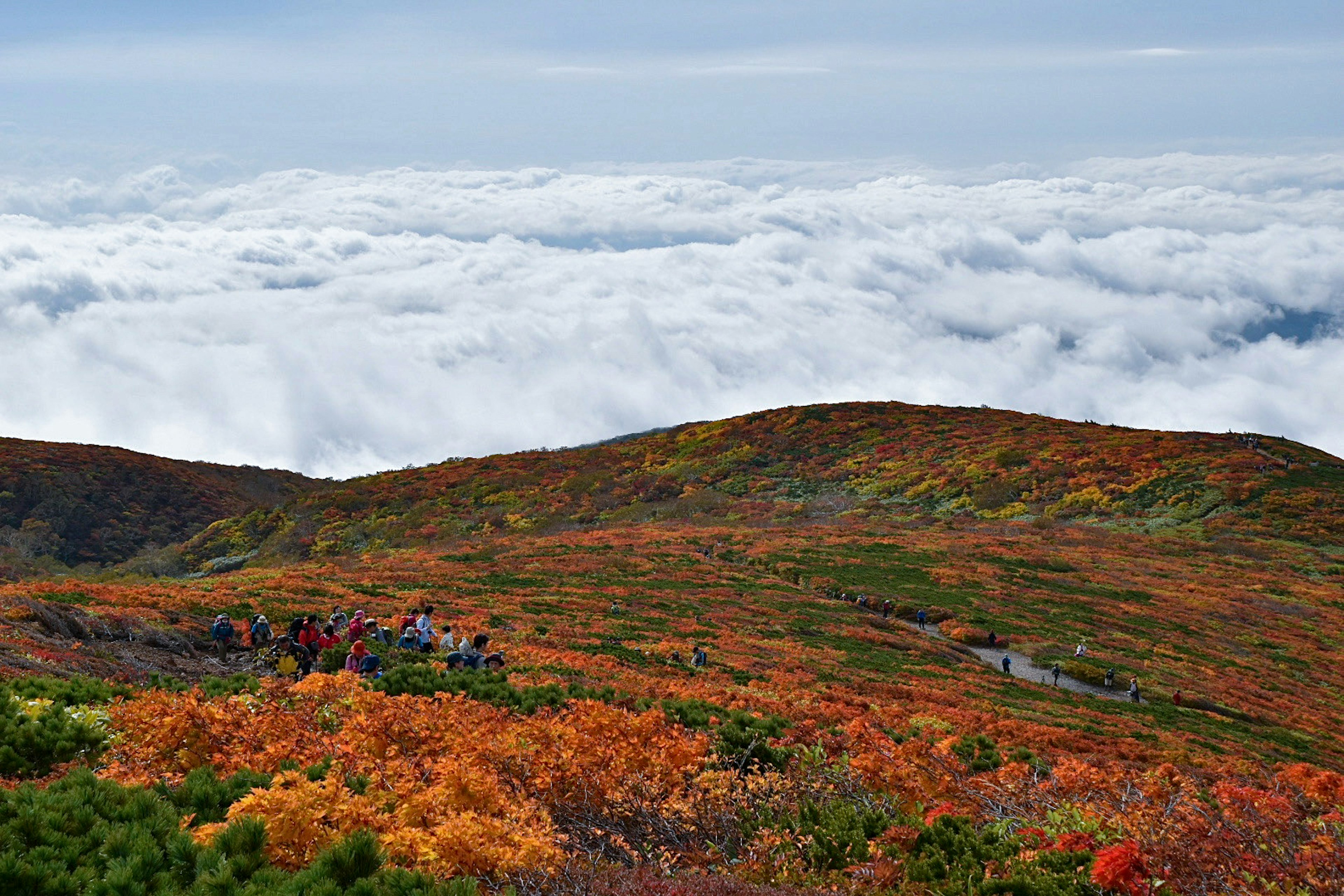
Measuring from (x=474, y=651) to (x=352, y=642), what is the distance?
131 inches

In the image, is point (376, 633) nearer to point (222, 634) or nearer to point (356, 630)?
point (356, 630)

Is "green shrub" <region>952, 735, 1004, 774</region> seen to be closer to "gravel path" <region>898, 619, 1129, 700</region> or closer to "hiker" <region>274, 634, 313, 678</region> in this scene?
"hiker" <region>274, 634, 313, 678</region>

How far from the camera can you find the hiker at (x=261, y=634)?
2412 centimetres

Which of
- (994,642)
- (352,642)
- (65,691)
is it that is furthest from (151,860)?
(994,642)

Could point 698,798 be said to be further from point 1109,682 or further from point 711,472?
point 711,472

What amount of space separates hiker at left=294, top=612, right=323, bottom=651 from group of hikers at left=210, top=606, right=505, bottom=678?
0.06 ft

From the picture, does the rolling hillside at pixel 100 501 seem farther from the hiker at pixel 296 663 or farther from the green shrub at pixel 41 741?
the green shrub at pixel 41 741

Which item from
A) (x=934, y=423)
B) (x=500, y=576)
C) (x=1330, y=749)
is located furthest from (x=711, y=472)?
(x=1330, y=749)

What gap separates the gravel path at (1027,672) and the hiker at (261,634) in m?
26.6

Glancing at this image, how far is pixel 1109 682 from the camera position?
1395 inches

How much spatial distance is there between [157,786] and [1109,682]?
34.9 m

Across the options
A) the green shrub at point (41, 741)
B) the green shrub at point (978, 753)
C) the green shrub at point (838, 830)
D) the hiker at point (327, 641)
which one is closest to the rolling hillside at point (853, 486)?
the hiker at point (327, 641)

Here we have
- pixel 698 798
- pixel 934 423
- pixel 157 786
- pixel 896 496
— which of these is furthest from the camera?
pixel 934 423

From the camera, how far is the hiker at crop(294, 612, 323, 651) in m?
22.6
